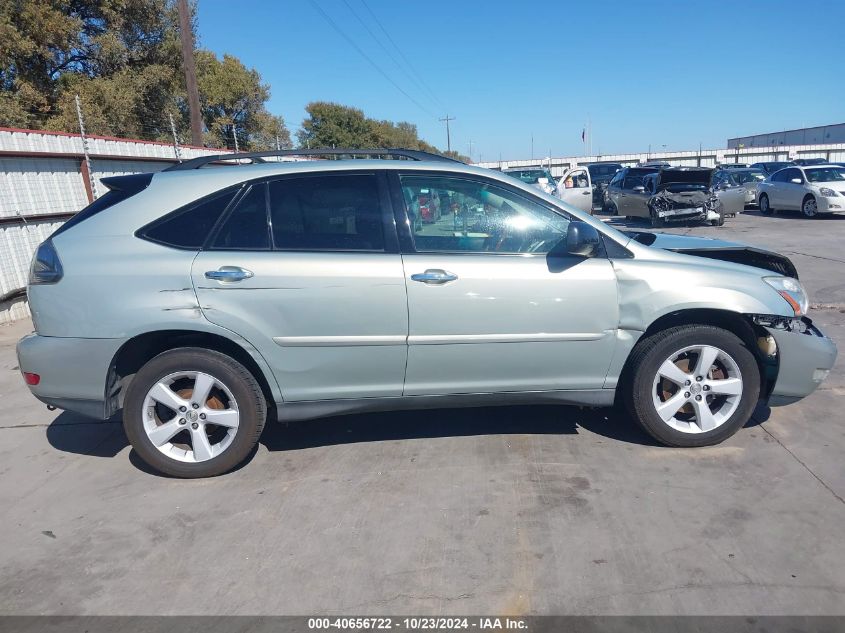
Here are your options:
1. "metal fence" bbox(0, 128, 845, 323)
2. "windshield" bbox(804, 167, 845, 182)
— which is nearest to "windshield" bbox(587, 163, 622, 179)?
"windshield" bbox(804, 167, 845, 182)

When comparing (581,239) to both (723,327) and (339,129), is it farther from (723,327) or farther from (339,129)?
(339,129)

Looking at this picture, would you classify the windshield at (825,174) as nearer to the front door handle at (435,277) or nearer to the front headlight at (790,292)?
the front headlight at (790,292)

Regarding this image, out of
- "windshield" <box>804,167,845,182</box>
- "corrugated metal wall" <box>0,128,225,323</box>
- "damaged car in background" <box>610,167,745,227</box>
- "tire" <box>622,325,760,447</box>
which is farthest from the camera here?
"windshield" <box>804,167,845,182</box>

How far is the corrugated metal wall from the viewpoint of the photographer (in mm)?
7742

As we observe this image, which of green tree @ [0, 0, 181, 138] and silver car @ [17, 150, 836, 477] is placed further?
green tree @ [0, 0, 181, 138]

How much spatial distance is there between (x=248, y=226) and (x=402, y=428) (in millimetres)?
1762

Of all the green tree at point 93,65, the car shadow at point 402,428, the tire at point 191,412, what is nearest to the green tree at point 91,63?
the green tree at point 93,65

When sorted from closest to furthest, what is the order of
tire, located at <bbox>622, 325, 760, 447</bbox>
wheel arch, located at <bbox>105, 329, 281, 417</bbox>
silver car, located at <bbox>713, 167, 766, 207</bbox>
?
wheel arch, located at <bbox>105, 329, 281, 417</bbox> → tire, located at <bbox>622, 325, 760, 447</bbox> → silver car, located at <bbox>713, 167, 766, 207</bbox>

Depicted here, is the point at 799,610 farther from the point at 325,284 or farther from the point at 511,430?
the point at 325,284

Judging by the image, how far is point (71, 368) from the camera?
11.9ft

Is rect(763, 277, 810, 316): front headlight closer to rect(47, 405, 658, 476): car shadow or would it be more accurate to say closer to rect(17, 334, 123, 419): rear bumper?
rect(47, 405, 658, 476): car shadow

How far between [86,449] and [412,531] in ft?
8.34

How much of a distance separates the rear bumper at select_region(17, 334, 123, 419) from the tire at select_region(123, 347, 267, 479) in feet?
0.60

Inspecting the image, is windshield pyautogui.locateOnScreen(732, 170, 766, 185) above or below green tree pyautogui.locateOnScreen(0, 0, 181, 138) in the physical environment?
below
